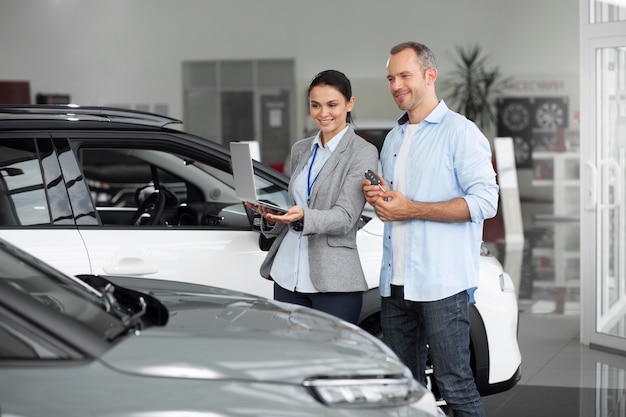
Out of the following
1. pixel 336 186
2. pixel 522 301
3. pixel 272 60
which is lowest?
pixel 522 301

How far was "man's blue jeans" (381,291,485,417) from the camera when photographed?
139 inches

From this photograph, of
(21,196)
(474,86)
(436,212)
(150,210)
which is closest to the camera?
(436,212)

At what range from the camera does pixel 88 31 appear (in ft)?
76.3

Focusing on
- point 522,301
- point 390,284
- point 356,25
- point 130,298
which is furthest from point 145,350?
point 356,25

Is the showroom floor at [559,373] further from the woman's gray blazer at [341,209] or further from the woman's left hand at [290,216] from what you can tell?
the woman's left hand at [290,216]

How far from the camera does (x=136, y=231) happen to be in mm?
4344

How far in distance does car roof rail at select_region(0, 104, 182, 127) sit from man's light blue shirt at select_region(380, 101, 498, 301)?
1.47 metres

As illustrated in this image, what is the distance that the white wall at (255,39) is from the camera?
21219 millimetres

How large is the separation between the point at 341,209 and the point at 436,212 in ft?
1.36

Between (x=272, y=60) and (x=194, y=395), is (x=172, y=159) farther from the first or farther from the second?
(x=272, y=60)

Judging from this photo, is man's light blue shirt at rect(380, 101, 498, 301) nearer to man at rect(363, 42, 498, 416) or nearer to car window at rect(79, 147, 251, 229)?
man at rect(363, 42, 498, 416)

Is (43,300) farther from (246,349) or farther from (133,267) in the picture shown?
(133,267)

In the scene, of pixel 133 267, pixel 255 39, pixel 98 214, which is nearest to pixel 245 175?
pixel 133 267

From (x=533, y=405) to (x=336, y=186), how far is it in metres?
2.34
